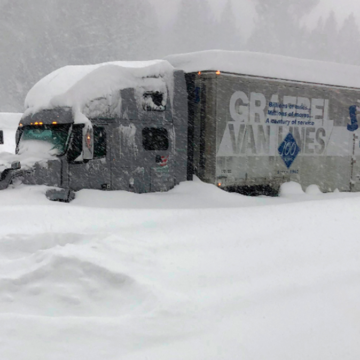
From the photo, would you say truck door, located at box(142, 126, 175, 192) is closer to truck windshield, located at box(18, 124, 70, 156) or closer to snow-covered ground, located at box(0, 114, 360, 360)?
truck windshield, located at box(18, 124, 70, 156)

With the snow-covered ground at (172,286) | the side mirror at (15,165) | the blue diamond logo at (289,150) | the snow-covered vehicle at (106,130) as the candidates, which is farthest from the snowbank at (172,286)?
the blue diamond logo at (289,150)

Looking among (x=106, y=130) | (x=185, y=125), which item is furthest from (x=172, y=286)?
(x=185, y=125)

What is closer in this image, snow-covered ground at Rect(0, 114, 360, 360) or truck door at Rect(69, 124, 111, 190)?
snow-covered ground at Rect(0, 114, 360, 360)

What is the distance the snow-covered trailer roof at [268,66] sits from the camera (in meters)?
11.1

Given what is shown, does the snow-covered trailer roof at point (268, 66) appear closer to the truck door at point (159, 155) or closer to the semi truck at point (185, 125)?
the semi truck at point (185, 125)

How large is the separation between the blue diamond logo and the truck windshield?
5399mm

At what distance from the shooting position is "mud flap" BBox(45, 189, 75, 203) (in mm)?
9122

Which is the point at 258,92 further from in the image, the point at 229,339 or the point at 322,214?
the point at 229,339

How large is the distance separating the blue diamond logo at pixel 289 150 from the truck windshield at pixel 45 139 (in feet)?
17.7

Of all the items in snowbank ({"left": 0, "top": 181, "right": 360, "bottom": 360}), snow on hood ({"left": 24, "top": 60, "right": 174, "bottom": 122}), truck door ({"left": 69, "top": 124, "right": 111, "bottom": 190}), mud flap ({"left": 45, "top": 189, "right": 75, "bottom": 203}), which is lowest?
snowbank ({"left": 0, "top": 181, "right": 360, "bottom": 360})

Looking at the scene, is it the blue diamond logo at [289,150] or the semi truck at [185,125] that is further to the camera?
the blue diamond logo at [289,150]

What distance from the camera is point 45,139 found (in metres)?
9.97

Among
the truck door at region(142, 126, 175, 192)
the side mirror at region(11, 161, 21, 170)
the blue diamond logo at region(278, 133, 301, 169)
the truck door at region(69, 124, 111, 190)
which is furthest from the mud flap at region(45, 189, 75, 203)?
the blue diamond logo at region(278, 133, 301, 169)

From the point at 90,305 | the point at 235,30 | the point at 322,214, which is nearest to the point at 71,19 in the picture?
the point at 235,30
